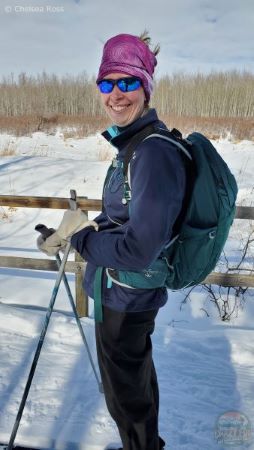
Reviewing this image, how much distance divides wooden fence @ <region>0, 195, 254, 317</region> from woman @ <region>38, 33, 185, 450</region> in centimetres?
156

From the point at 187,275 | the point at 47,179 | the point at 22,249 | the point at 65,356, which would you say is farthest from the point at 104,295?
the point at 47,179

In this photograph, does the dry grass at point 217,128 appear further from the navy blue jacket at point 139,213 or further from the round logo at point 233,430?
the navy blue jacket at point 139,213

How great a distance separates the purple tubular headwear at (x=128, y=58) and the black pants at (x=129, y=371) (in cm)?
94

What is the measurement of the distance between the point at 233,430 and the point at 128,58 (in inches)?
86.7

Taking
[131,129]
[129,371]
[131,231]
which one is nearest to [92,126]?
[131,129]

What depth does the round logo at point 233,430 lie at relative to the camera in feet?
7.06

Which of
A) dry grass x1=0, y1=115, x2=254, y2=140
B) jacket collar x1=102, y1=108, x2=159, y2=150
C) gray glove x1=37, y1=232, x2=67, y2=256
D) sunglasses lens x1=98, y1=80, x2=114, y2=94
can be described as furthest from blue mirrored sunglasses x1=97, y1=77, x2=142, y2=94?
dry grass x1=0, y1=115, x2=254, y2=140

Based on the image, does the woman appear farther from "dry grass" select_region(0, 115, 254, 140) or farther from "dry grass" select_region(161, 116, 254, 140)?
"dry grass" select_region(0, 115, 254, 140)

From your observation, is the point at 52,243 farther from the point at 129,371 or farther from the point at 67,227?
the point at 129,371

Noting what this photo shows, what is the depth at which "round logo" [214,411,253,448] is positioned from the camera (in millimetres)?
2150

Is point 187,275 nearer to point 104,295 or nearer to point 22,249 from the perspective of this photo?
point 104,295

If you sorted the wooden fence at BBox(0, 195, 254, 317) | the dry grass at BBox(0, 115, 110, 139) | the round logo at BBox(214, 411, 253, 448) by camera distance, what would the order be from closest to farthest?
the round logo at BBox(214, 411, 253, 448)
the wooden fence at BBox(0, 195, 254, 317)
the dry grass at BBox(0, 115, 110, 139)

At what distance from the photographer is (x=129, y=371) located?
155 cm

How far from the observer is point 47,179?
9344mm
